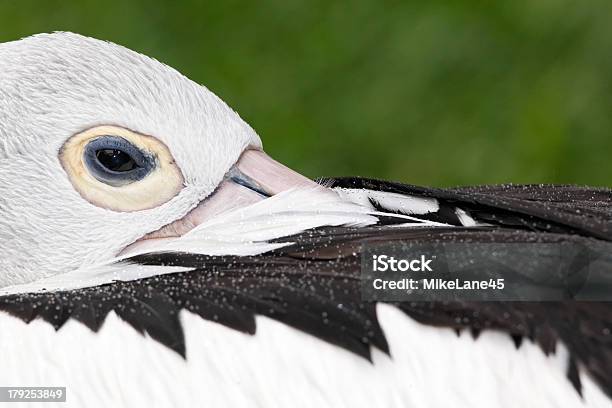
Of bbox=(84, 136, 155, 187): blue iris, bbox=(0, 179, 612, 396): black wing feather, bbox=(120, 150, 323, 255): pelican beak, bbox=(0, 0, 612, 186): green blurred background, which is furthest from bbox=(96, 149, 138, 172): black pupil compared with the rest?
bbox=(0, 0, 612, 186): green blurred background

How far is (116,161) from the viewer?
70.1 inches

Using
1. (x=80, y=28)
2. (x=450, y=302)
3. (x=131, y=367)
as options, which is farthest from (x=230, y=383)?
(x=80, y=28)

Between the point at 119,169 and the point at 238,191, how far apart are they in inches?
6.9

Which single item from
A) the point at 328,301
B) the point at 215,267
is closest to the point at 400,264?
the point at 328,301

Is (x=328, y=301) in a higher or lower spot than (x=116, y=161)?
lower

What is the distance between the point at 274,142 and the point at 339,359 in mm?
2024

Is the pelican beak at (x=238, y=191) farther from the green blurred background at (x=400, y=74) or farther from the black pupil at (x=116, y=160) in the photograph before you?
the green blurred background at (x=400, y=74)

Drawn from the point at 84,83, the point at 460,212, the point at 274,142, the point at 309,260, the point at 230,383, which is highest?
the point at 274,142

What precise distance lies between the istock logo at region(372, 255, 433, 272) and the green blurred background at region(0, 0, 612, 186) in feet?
5.98

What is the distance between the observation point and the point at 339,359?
4.54ft

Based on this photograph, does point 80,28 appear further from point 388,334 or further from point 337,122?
point 388,334

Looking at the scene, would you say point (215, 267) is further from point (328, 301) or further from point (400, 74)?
point (400, 74)

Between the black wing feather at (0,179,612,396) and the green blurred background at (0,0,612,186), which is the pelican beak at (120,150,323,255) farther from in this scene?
the green blurred background at (0,0,612,186)

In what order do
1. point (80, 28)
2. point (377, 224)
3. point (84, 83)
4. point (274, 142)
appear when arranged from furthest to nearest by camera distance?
1. point (80, 28)
2. point (274, 142)
3. point (84, 83)
4. point (377, 224)
